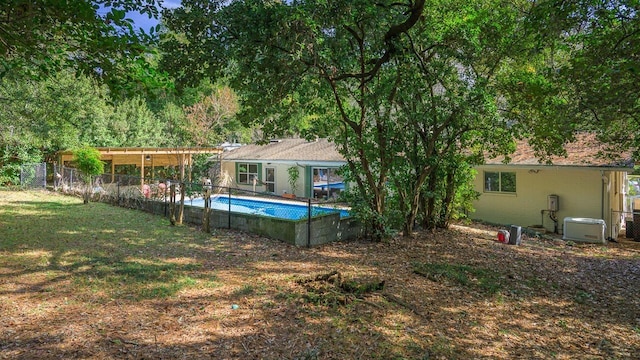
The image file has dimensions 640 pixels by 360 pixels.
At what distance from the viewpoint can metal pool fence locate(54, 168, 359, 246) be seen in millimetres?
9961

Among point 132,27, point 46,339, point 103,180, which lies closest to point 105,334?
point 46,339

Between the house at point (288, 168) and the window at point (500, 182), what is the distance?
258 inches

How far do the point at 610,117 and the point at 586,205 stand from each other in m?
6.28

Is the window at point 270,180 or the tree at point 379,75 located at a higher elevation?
the tree at point 379,75

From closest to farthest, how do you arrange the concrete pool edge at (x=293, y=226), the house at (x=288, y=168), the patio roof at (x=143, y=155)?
the concrete pool edge at (x=293, y=226)
the patio roof at (x=143, y=155)
the house at (x=288, y=168)

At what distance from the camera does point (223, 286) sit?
19.9 ft

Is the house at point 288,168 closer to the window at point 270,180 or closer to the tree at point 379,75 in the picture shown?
the window at point 270,180

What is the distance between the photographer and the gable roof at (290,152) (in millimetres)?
20641

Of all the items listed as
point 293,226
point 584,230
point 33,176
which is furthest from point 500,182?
point 33,176

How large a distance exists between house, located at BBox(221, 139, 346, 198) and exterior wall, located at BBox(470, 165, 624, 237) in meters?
6.90

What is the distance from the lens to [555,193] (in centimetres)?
1375

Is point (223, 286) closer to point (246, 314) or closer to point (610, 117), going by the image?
point (246, 314)

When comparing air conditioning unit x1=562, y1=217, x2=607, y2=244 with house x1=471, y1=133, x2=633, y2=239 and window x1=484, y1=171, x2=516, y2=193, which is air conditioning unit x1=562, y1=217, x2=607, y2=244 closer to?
house x1=471, y1=133, x2=633, y2=239

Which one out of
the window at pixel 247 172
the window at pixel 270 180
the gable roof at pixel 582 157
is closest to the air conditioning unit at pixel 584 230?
the gable roof at pixel 582 157
